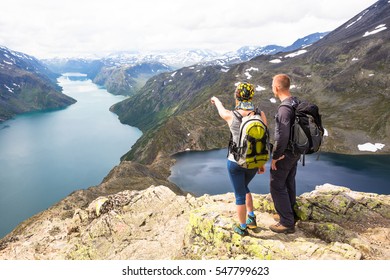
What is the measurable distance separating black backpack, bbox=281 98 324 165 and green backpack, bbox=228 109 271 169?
1249mm

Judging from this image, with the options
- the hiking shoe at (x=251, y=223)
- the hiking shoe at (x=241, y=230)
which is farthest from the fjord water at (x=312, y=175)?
the hiking shoe at (x=241, y=230)

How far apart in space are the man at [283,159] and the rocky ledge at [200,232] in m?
0.88

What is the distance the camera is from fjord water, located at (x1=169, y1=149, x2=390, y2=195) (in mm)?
106625

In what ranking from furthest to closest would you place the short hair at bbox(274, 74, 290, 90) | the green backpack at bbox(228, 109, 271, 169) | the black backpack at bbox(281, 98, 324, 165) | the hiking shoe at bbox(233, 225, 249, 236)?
the hiking shoe at bbox(233, 225, 249, 236) → the short hair at bbox(274, 74, 290, 90) → the black backpack at bbox(281, 98, 324, 165) → the green backpack at bbox(228, 109, 271, 169)

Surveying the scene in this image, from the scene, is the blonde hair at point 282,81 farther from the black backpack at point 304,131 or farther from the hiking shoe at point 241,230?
the hiking shoe at point 241,230

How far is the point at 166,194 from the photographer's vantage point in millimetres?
22000

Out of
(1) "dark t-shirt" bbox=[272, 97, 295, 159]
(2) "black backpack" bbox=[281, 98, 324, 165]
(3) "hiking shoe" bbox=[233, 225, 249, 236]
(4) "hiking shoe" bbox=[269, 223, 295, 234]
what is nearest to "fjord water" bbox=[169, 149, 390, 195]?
(4) "hiking shoe" bbox=[269, 223, 295, 234]

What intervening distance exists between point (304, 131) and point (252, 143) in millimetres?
2227

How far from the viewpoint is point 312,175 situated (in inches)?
4606

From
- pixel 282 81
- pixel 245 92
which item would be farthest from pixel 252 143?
pixel 282 81

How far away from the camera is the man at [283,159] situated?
973cm

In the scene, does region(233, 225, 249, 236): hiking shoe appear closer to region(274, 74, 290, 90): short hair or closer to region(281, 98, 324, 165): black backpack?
region(281, 98, 324, 165): black backpack

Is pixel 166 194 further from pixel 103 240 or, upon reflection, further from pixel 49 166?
pixel 49 166

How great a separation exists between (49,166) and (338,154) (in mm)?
172797
